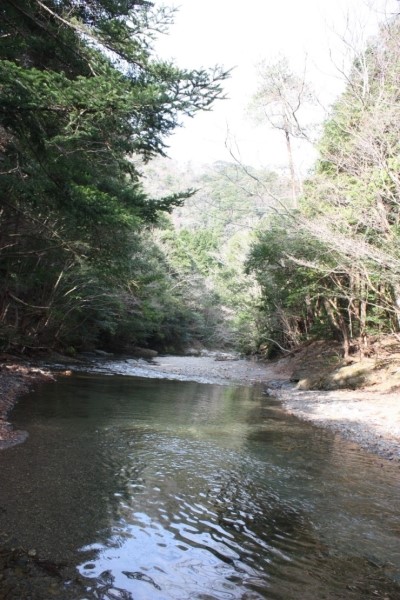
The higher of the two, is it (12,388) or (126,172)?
(126,172)

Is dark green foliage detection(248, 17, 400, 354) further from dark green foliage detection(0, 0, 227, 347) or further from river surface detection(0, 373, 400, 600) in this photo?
river surface detection(0, 373, 400, 600)

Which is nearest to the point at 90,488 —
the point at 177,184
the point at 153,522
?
the point at 153,522

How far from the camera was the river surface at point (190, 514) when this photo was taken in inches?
144

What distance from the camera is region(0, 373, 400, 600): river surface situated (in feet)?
12.0

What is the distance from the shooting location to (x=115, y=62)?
29.2ft

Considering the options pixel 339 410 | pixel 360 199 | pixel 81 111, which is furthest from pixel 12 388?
pixel 360 199

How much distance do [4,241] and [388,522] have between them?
11.5 metres

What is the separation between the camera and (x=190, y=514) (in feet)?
16.6

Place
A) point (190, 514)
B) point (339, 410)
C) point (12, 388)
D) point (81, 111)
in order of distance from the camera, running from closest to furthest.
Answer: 1. point (190, 514)
2. point (81, 111)
3. point (12, 388)
4. point (339, 410)

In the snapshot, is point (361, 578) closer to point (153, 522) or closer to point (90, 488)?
point (153, 522)

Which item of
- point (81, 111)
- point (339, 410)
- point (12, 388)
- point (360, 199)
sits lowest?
point (12, 388)

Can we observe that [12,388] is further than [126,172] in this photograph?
No

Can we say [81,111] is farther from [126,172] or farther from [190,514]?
[126,172]

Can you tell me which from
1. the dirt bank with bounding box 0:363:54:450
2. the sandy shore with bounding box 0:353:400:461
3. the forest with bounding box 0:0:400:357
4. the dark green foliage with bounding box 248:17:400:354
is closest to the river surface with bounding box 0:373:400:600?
the dirt bank with bounding box 0:363:54:450
